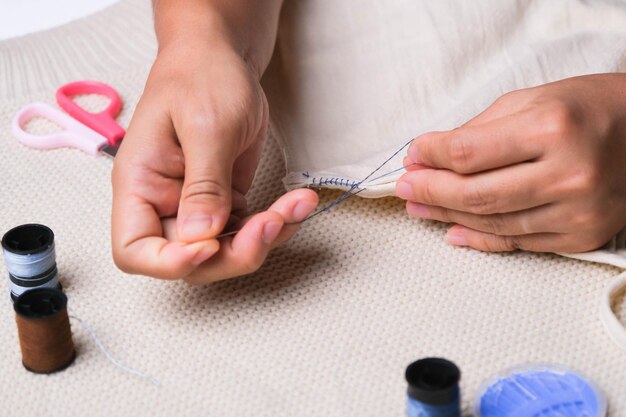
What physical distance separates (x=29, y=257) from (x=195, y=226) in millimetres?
182

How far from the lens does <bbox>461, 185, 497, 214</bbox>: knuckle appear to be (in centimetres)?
101

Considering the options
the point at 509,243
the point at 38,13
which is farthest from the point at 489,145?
the point at 38,13

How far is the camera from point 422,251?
110 centimetres

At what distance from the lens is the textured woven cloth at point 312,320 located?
942mm

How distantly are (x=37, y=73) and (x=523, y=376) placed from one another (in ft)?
2.88

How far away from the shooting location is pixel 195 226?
0.95 meters

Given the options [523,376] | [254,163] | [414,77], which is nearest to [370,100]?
[414,77]

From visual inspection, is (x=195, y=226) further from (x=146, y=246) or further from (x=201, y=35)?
(x=201, y=35)

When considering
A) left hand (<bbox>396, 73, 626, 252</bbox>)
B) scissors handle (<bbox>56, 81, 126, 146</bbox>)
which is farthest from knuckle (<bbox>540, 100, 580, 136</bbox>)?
scissors handle (<bbox>56, 81, 126, 146</bbox>)

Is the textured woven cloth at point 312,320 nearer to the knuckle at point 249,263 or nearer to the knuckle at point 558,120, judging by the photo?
the knuckle at point 249,263

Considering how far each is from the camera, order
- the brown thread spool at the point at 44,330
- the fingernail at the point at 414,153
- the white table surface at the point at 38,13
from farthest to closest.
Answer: the white table surface at the point at 38,13 < the fingernail at the point at 414,153 < the brown thread spool at the point at 44,330

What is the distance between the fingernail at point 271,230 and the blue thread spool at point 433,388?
0.73 feet

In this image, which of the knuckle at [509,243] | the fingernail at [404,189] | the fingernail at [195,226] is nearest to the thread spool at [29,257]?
the fingernail at [195,226]

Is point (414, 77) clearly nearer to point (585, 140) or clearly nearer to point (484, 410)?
point (585, 140)
